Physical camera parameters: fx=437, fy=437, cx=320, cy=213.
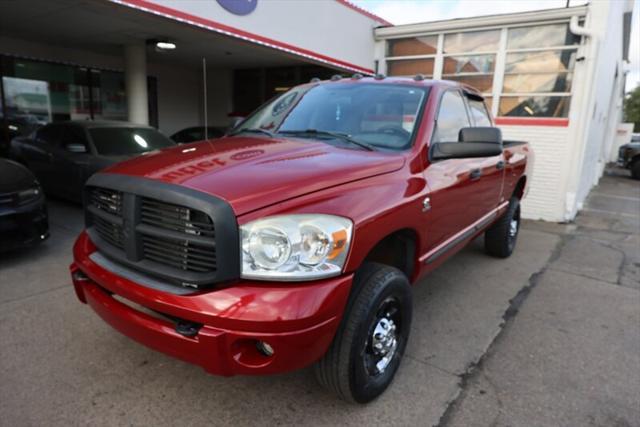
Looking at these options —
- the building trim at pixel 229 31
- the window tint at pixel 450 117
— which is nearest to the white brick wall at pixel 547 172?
the building trim at pixel 229 31

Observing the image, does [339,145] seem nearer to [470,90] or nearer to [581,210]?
[470,90]

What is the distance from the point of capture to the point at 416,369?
288 centimetres

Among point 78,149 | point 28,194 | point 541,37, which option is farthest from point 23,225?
point 541,37

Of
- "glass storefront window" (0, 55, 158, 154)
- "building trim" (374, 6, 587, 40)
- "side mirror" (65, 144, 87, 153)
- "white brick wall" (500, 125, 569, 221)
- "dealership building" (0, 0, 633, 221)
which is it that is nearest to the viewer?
"side mirror" (65, 144, 87, 153)

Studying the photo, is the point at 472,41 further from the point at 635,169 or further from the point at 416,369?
the point at 635,169

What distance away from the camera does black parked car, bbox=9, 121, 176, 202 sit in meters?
6.52

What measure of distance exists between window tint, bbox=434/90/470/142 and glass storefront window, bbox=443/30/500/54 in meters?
5.57

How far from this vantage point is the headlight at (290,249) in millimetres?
1915

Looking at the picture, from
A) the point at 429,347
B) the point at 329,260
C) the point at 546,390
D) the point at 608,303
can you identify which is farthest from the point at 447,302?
the point at 329,260

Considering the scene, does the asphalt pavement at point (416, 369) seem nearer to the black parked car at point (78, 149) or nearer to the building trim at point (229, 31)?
the black parked car at point (78, 149)

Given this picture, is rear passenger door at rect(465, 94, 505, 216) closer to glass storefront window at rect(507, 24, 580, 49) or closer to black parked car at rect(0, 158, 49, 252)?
black parked car at rect(0, 158, 49, 252)

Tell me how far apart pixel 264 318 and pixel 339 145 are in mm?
1440

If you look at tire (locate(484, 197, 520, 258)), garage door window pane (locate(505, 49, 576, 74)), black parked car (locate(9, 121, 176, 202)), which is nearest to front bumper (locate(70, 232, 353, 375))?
tire (locate(484, 197, 520, 258))

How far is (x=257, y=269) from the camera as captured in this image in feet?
6.30
